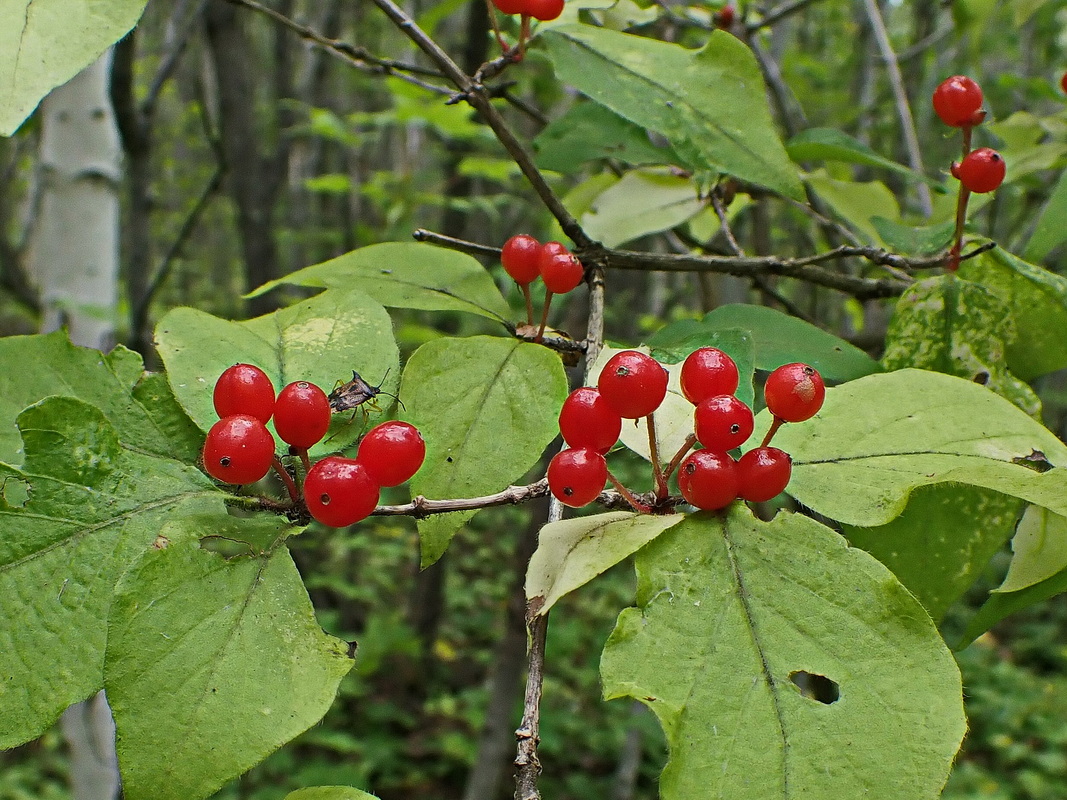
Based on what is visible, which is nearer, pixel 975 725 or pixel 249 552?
pixel 249 552

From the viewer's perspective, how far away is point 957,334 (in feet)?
2.98

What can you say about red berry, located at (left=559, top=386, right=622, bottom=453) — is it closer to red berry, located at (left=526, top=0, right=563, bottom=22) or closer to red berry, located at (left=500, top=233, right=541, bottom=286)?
red berry, located at (left=500, top=233, right=541, bottom=286)

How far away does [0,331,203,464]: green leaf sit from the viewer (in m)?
0.72

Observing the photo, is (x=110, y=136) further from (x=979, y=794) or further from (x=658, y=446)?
(x=979, y=794)

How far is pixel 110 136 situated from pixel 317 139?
5.02m

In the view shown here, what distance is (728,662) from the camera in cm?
55

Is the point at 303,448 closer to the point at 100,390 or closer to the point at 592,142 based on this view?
the point at 100,390

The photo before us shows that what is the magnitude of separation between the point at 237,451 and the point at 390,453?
0.38 feet

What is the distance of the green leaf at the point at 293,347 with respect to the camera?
75 centimetres

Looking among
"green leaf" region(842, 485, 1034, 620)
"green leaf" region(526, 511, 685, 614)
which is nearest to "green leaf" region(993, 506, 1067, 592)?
"green leaf" region(842, 485, 1034, 620)

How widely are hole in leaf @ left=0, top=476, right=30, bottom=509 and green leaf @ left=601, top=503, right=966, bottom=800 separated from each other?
1.58 feet

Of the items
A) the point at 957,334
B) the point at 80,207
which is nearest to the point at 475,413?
the point at 957,334

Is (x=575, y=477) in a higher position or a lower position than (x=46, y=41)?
lower

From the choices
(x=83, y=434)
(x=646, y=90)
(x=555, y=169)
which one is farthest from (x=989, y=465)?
(x=555, y=169)
